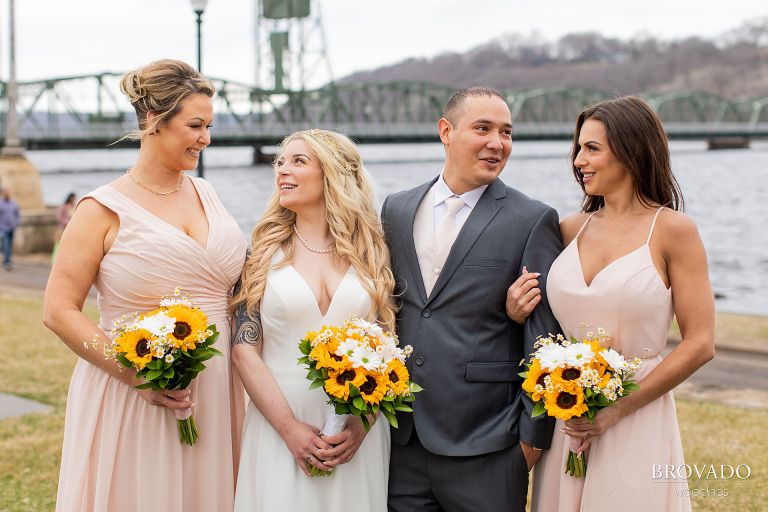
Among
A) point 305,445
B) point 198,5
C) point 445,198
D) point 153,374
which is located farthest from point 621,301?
point 198,5

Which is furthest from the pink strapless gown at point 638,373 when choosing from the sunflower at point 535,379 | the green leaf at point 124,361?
the green leaf at point 124,361

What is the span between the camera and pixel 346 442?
11.3 ft

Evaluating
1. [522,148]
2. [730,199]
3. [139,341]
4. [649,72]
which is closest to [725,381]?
[139,341]

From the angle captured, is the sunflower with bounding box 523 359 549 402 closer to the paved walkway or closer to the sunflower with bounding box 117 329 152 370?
the sunflower with bounding box 117 329 152 370

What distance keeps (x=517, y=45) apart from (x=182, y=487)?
154 m

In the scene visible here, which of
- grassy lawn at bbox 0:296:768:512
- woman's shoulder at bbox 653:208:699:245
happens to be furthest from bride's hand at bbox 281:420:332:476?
grassy lawn at bbox 0:296:768:512

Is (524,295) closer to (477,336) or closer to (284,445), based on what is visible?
(477,336)

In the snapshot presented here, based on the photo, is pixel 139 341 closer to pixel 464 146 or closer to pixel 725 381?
pixel 464 146

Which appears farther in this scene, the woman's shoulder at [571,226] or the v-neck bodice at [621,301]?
the woman's shoulder at [571,226]

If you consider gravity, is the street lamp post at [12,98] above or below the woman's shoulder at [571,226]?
above

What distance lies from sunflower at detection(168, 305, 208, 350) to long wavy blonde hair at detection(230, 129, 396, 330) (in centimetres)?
31

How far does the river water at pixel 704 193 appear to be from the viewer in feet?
85.9

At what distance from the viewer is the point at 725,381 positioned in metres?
8.67

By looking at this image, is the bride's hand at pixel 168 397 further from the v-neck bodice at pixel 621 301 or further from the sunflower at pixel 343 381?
the v-neck bodice at pixel 621 301
